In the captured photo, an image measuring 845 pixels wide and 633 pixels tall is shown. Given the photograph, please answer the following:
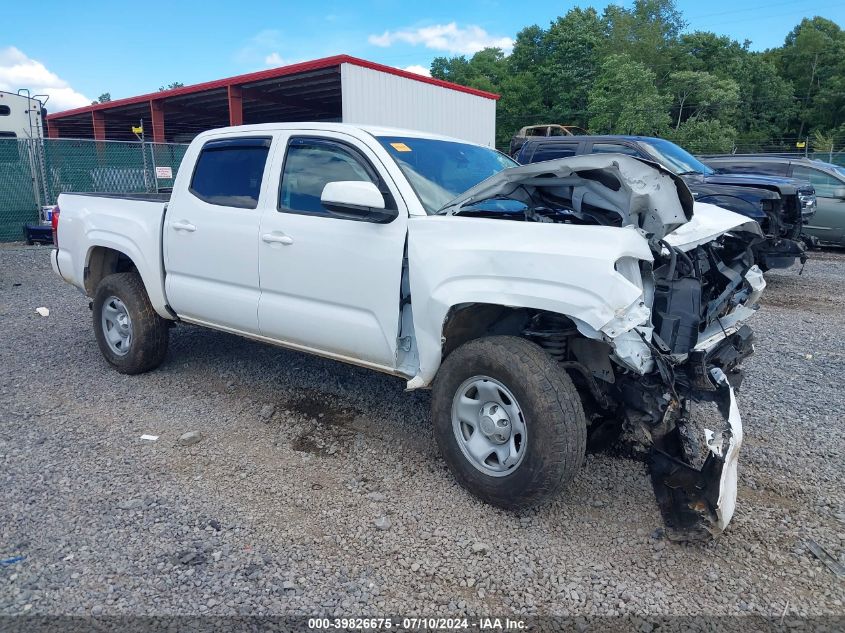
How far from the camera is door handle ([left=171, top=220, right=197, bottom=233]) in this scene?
4.75m

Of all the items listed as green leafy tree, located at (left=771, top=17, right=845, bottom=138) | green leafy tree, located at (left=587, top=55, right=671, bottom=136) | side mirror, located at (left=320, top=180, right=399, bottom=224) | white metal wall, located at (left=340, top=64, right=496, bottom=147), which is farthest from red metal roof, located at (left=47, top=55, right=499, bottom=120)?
green leafy tree, located at (left=771, top=17, right=845, bottom=138)

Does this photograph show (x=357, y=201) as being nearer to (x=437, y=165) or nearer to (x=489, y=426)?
(x=437, y=165)

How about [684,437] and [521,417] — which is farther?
[684,437]

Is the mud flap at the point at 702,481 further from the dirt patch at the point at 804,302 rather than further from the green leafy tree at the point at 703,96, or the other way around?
the green leafy tree at the point at 703,96

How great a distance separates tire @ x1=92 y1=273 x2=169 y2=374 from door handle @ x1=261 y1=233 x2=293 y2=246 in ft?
5.35

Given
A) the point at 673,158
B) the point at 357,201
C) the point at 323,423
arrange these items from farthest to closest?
1. the point at 673,158
2. the point at 323,423
3. the point at 357,201

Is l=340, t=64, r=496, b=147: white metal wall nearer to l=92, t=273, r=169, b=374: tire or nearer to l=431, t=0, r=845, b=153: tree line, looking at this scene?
l=92, t=273, r=169, b=374: tire

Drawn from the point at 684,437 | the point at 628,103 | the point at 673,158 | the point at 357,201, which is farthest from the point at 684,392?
the point at 628,103

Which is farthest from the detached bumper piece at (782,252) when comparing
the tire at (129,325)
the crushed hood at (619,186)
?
the tire at (129,325)

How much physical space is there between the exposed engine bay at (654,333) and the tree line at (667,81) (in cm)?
3730

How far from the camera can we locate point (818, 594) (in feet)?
8.93

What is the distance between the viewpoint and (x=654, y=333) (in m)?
3.19

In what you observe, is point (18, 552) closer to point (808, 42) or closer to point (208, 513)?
point (208, 513)

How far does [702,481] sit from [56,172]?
15655mm
